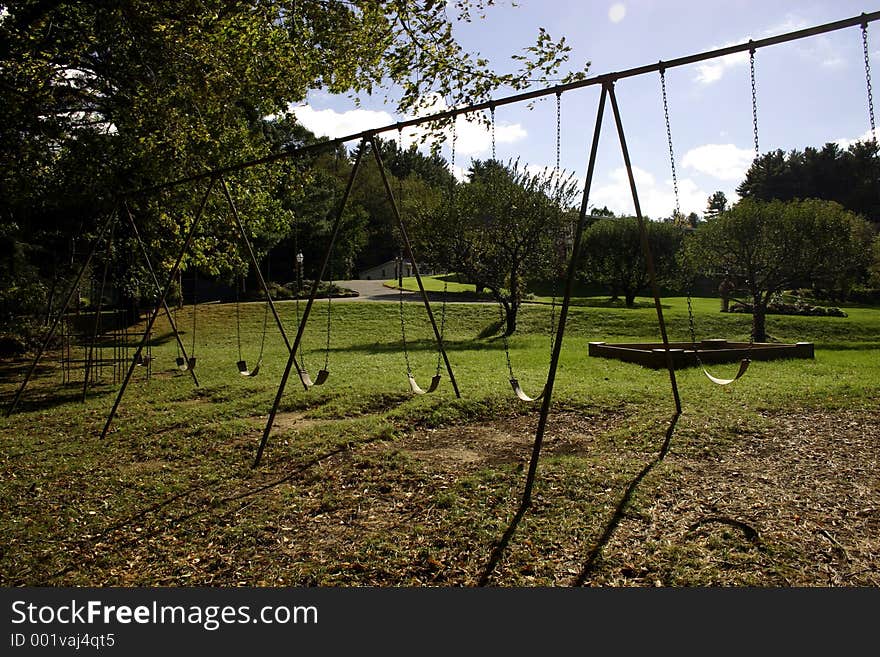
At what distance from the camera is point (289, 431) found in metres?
7.59

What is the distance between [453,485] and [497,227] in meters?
14.8

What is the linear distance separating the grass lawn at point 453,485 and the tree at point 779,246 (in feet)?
26.5

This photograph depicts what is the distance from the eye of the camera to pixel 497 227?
63.3ft

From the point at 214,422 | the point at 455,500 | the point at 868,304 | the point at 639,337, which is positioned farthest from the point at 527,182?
the point at 868,304

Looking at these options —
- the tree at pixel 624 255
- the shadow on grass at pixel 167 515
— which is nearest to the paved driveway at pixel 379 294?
the tree at pixel 624 255

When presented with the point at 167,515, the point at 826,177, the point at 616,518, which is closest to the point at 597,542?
the point at 616,518

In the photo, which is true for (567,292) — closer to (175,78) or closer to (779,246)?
(175,78)

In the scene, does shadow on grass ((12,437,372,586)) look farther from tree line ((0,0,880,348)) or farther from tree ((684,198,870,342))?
tree ((684,198,870,342))

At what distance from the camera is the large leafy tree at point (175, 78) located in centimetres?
1007

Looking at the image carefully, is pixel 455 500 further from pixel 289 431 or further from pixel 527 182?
pixel 527 182

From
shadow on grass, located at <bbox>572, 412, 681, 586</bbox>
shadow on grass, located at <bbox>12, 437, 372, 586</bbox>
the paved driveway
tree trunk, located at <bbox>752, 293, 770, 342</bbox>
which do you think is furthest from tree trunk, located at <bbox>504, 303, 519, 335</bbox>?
shadow on grass, located at <bbox>12, 437, 372, 586</bbox>

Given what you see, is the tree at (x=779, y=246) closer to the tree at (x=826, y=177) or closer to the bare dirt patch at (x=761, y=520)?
the bare dirt patch at (x=761, y=520)

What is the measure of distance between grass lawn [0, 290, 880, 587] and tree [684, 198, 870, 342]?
807cm

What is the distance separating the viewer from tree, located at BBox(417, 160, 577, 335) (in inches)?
757
